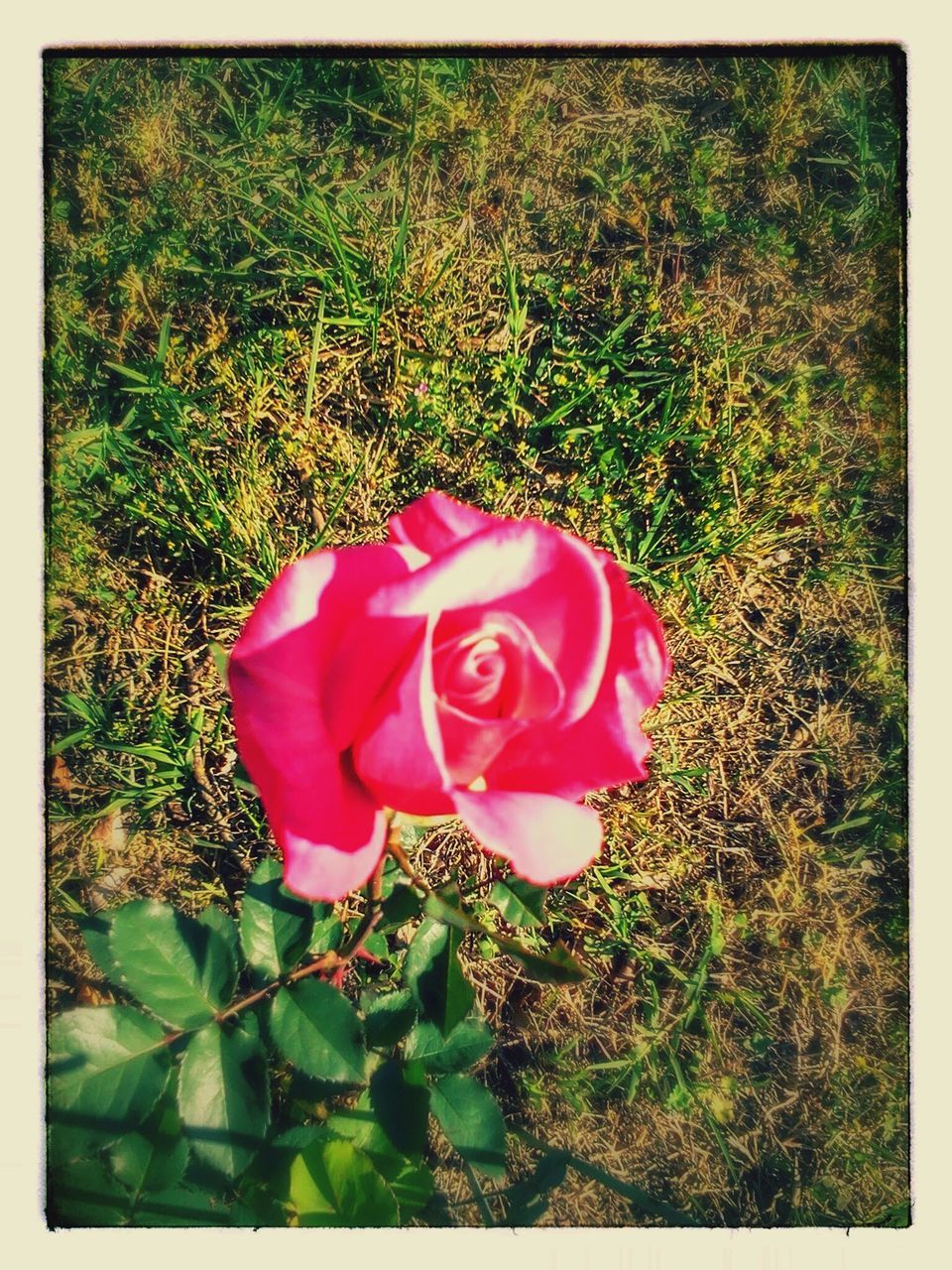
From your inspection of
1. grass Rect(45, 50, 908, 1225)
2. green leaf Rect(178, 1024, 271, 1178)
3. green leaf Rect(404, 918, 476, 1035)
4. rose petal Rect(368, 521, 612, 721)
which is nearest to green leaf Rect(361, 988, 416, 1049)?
green leaf Rect(404, 918, 476, 1035)

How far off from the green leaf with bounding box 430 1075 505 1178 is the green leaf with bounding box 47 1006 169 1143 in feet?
1.03

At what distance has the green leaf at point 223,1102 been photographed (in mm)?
927

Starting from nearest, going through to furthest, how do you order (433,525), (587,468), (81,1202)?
(433,525)
(81,1202)
(587,468)

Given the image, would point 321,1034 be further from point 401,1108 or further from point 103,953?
point 103,953

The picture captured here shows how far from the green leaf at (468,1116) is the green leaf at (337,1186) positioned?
104mm

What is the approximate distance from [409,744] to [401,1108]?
0.56 meters

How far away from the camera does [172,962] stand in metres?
0.98

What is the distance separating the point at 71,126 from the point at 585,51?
2.45 ft

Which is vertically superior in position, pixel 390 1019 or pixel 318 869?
pixel 318 869

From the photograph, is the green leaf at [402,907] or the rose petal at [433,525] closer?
the rose petal at [433,525]

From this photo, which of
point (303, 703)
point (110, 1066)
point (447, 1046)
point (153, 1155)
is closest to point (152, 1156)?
point (153, 1155)

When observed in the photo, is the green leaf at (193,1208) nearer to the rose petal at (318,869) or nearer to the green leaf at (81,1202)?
the green leaf at (81,1202)

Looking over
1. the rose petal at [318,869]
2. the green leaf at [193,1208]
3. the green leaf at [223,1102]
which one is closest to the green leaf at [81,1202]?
the green leaf at [193,1208]

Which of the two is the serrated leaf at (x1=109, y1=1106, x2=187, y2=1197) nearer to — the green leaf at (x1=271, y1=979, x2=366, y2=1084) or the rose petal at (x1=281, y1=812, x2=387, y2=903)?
the green leaf at (x1=271, y1=979, x2=366, y2=1084)
